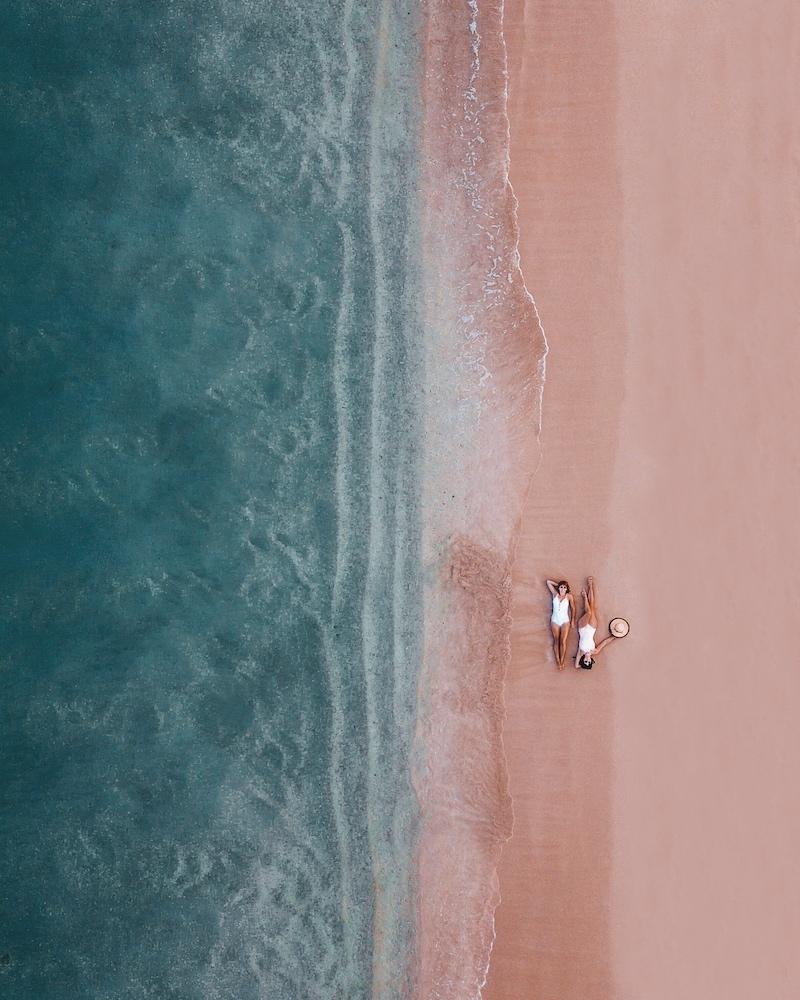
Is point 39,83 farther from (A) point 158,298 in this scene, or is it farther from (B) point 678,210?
(B) point 678,210

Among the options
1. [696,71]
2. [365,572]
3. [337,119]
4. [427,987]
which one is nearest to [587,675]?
[365,572]

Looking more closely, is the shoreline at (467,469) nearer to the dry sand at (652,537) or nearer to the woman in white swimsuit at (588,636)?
the dry sand at (652,537)

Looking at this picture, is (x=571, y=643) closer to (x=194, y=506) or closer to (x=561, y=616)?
(x=561, y=616)

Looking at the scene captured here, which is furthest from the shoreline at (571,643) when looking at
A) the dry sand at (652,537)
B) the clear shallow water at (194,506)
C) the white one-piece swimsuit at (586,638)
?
the clear shallow water at (194,506)

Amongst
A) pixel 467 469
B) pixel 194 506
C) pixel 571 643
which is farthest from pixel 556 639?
pixel 194 506

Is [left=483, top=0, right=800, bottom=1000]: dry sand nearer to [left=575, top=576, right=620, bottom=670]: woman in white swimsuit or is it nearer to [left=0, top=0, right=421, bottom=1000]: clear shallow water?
[left=575, top=576, right=620, bottom=670]: woman in white swimsuit
